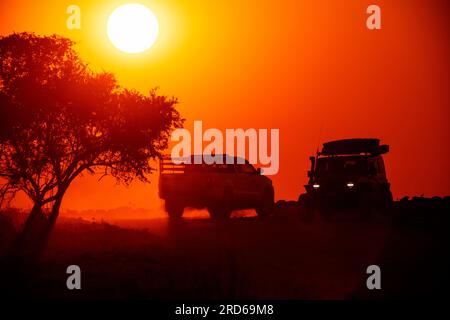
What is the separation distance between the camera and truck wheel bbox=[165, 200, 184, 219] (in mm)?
26075

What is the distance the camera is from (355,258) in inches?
722

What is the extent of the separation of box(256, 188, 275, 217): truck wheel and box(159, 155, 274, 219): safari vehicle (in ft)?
6.06

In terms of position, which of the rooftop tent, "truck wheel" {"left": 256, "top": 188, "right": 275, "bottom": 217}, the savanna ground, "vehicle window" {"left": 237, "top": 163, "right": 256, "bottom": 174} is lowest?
the savanna ground

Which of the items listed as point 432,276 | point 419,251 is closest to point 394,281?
point 432,276

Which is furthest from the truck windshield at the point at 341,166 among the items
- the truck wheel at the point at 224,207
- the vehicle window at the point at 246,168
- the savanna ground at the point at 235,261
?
the truck wheel at the point at 224,207

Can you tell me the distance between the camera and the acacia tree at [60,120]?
21531 mm

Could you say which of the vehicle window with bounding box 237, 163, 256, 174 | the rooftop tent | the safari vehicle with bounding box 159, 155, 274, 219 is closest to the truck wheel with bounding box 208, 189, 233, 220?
the safari vehicle with bounding box 159, 155, 274, 219

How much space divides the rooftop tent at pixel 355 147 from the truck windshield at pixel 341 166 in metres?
0.28

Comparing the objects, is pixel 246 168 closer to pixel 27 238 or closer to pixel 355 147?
pixel 355 147

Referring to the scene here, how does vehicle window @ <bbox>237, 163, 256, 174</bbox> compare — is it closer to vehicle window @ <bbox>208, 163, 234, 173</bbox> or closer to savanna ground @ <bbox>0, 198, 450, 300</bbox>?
vehicle window @ <bbox>208, 163, 234, 173</bbox>

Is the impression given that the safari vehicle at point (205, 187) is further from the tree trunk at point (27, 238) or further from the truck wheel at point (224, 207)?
the tree trunk at point (27, 238)
